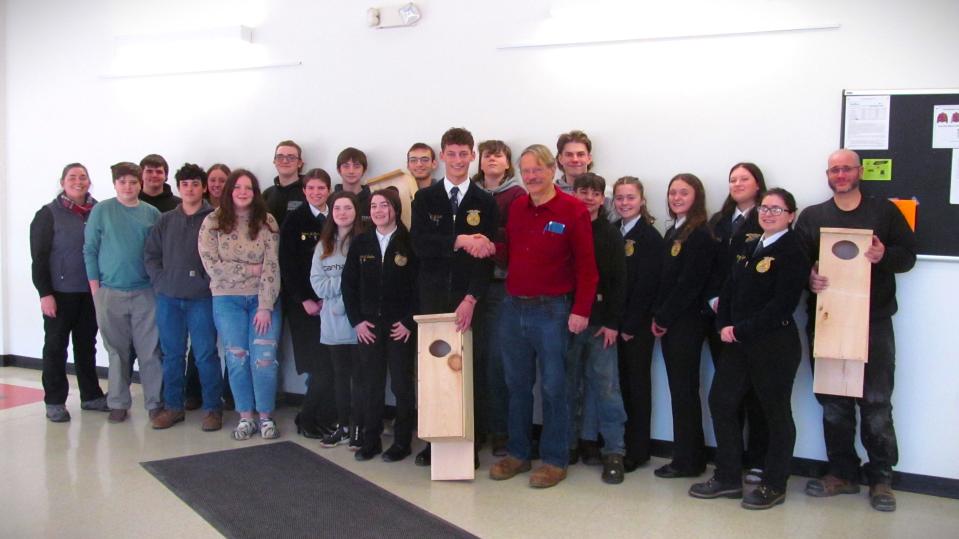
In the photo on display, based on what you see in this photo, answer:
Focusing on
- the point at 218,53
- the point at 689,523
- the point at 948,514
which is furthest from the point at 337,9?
the point at 948,514

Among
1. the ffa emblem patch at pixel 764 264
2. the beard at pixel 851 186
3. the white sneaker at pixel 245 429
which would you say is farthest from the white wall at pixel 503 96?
the white sneaker at pixel 245 429

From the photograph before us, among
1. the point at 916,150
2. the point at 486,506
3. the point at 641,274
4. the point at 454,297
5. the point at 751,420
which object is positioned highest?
the point at 916,150

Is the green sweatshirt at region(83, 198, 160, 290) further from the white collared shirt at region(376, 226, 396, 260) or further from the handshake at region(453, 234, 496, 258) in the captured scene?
the handshake at region(453, 234, 496, 258)

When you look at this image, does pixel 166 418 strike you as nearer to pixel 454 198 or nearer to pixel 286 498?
pixel 286 498

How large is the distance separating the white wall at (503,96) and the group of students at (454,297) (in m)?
0.29

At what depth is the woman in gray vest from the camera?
4.65 meters

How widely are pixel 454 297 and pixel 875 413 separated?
2051 mm

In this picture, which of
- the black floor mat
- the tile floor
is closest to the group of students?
the tile floor

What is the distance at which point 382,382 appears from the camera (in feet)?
13.0

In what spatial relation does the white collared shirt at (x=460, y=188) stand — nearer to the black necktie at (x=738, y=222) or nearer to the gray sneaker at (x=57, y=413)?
the black necktie at (x=738, y=222)

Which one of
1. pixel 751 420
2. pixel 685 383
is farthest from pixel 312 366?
pixel 751 420

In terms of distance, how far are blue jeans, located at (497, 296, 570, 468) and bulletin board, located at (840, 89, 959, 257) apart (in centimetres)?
166

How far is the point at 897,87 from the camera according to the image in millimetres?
3531

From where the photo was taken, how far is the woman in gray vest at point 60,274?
4.65m
